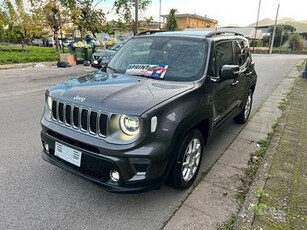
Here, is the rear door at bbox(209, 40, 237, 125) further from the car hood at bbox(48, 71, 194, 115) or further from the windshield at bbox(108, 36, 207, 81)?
the car hood at bbox(48, 71, 194, 115)

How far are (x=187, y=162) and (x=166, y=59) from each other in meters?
1.38

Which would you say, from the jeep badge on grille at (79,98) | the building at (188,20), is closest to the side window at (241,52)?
the jeep badge on grille at (79,98)

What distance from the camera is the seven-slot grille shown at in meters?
2.61

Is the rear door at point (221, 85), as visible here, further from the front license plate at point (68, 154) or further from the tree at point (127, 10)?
the tree at point (127, 10)

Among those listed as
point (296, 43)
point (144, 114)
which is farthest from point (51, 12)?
point (296, 43)

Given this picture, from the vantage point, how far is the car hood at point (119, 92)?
259 cm

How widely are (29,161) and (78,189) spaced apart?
3.43 ft

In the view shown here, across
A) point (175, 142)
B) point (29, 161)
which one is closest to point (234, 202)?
point (175, 142)

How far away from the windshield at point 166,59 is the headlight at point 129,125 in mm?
1079

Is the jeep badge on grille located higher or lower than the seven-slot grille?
higher

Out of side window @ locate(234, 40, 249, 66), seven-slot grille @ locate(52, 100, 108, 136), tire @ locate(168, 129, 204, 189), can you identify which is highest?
side window @ locate(234, 40, 249, 66)

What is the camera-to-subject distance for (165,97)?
2.79 m

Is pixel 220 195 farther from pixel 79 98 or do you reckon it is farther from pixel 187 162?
pixel 79 98

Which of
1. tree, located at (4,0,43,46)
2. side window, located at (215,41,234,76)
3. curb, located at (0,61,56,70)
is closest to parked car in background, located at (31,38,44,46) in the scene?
tree, located at (4,0,43,46)
